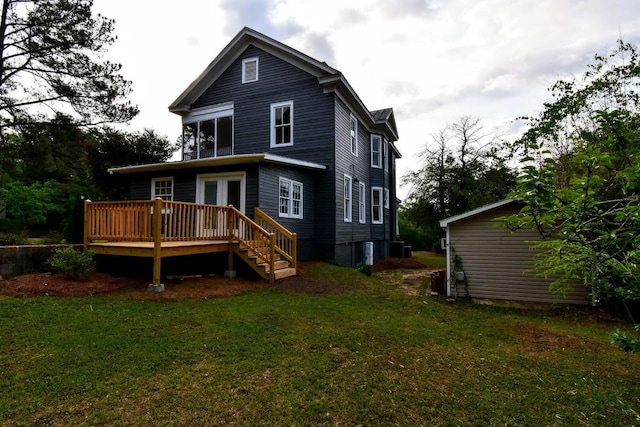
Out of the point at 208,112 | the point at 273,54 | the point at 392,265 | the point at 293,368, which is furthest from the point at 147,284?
the point at 392,265

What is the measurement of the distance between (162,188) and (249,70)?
20.4 ft

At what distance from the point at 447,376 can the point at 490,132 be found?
21.9m

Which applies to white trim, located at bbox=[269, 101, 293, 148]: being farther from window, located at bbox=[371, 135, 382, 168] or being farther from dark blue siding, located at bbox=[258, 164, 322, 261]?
window, located at bbox=[371, 135, 382, 168]

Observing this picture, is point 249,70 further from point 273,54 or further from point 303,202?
point 303,202

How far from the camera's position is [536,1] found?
8.31 metres

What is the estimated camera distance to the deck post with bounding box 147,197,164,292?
6.83m

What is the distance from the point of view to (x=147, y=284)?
7602 mm

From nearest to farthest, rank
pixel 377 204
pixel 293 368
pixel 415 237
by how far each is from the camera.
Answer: pixel 293 368
pixel 377 204
pixel 415 237

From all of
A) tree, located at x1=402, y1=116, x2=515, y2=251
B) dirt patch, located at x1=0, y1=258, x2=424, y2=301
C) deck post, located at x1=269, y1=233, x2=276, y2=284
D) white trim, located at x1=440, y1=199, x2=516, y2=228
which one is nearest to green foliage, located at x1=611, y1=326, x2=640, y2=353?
white trim, located at x1=440, y1=199, x2=516, y2=228

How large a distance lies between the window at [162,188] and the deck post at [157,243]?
580 cm

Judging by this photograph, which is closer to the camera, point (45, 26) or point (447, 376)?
point (447, 376)

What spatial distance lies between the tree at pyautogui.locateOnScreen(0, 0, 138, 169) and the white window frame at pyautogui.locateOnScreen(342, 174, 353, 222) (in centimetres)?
1126

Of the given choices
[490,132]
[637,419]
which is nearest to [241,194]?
[637,419]

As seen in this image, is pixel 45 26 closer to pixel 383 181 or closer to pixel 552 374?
pixel 383 181
